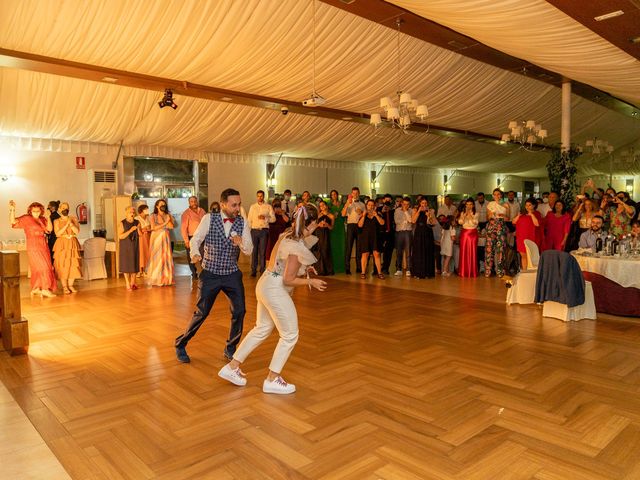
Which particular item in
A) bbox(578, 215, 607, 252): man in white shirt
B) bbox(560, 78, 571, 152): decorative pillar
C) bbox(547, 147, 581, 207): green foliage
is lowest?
bbox(578, 215, 607, 252): man in white shirt

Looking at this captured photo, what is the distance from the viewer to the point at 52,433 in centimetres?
282

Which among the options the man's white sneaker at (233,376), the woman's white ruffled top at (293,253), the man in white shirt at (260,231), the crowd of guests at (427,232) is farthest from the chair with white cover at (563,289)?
the man in white shirt at (260,231)

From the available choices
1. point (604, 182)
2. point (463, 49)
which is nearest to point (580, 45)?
point (463, 49)

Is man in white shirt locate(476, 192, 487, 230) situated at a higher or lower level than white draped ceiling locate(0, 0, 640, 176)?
lower

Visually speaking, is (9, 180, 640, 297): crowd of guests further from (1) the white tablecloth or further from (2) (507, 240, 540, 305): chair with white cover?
(2) (507, 240, 540, 305): chair with white cover

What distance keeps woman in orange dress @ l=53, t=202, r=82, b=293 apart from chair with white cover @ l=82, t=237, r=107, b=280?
0.97 meters

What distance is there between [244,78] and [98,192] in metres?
4.50

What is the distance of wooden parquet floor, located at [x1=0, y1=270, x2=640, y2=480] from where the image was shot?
2.46 meters

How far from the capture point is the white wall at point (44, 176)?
1001 cm

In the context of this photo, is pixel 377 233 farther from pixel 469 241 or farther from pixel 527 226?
pixel 527 226

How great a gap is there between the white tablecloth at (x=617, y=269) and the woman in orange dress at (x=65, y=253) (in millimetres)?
7012

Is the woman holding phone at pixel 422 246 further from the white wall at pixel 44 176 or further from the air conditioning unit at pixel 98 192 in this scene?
the white wall at pixel 44 176

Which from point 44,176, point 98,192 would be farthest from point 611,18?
point 44,176

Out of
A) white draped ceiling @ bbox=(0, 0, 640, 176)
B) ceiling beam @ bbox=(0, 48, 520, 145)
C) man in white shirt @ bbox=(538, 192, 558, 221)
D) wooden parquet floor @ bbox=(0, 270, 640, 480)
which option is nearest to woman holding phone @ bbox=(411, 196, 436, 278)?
man in white shirt @ bbox=(538, 192, 558, 221)
